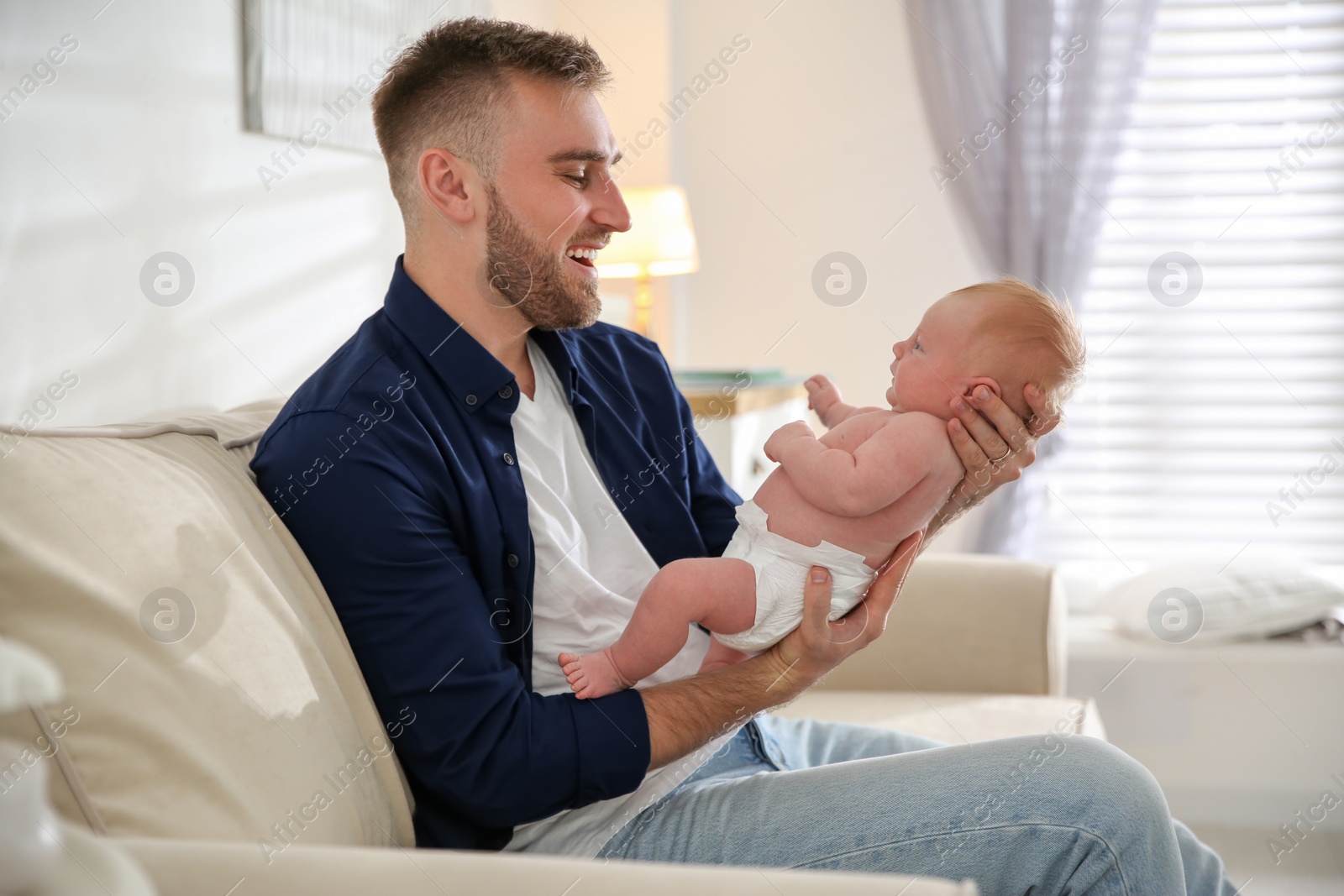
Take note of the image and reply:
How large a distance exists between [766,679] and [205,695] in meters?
0.60

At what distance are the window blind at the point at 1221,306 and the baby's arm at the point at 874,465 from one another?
2483 millimetres

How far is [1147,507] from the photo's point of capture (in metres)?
3.55

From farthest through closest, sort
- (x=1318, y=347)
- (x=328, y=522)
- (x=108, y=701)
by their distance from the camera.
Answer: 1. (x=1318, y=347)
2. (x=328, y=522)
3. (x=108, y=701)

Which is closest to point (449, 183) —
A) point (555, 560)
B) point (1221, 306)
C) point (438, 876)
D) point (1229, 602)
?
point (555, 560)

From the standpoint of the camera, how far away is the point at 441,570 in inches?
42.8

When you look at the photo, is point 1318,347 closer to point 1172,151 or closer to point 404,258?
point 1172,151

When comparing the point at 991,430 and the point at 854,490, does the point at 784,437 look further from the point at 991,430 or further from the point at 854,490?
the point at 991,430

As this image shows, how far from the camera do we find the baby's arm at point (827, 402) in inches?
56.7

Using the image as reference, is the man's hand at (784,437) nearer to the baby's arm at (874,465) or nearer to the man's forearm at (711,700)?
the baby's arm at (874,465)

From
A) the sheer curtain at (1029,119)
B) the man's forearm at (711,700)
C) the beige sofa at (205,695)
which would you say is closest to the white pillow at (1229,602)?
the sheer curtain at (1029,119)

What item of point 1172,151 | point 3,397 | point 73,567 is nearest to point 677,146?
point 1172,151

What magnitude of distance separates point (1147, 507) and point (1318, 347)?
2.40 ft

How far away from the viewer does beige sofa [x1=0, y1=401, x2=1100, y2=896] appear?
0.71 metres

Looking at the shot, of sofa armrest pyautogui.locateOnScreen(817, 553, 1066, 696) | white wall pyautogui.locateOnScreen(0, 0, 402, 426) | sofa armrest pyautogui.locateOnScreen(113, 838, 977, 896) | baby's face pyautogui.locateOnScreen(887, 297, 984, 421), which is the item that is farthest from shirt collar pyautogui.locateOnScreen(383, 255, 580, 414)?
sofa armrest pyautogui.locateOnScreen(817, 553, 1066, 696)
